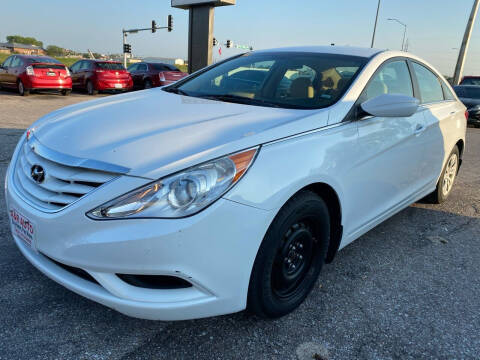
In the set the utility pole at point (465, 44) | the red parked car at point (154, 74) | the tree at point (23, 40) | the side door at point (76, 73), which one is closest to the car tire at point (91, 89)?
the side door at point (76, 73)

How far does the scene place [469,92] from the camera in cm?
1309

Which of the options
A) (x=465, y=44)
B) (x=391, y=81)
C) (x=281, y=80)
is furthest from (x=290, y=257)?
(x=465, y=44)

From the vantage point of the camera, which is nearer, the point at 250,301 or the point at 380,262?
the point at 250,301

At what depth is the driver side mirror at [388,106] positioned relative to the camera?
2.36 m

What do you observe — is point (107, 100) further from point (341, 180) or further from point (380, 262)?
point (380, 262)

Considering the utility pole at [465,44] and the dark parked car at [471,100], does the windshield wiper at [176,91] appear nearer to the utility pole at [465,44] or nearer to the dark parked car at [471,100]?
the dark parked car at [471,100]

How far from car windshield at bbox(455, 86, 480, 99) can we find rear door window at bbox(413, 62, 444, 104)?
10733mm

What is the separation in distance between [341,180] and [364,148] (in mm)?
331

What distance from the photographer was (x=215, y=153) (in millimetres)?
1741

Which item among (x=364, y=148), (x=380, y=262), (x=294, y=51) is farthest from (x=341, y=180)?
(x=294, y=51)

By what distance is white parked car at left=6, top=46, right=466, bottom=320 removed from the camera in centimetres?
163

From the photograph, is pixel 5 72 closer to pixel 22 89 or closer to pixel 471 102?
pixel 22 89

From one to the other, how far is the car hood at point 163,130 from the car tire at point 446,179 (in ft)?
8.01

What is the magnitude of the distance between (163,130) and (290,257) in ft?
3.10
